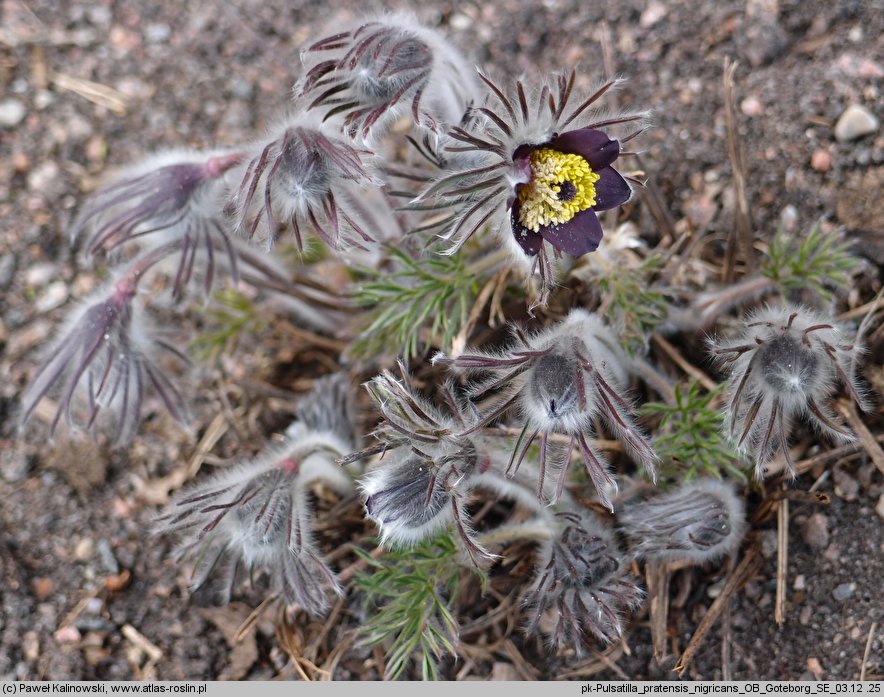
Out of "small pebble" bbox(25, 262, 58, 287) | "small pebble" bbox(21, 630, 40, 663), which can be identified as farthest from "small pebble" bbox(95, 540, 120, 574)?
"small pebble" bbox(25, 262, 58, 287)

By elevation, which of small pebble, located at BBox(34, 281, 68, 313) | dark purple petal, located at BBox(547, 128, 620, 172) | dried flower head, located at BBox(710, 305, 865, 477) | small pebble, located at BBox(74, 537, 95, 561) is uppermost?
dark purple petal, located at BBox(547, 128, 620, 172)

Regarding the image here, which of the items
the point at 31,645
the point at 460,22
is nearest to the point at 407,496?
the point at 31,645

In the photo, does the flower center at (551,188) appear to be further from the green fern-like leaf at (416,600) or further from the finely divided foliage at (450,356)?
the green fern-like leaf at (416,600)

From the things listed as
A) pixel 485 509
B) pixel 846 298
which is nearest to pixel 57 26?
pixel 485 509

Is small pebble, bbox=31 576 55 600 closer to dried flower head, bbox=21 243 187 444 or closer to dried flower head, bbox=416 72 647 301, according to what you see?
dried flower head, bbox=21 243 187 444

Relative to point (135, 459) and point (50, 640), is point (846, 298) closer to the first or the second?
point (135, 459)

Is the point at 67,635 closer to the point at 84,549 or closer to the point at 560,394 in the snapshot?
the point at 84,549
